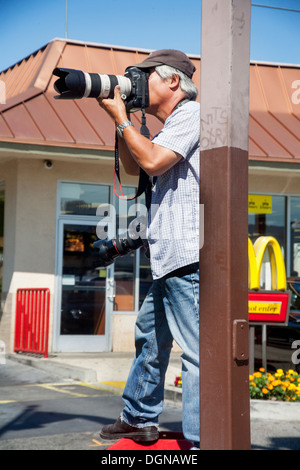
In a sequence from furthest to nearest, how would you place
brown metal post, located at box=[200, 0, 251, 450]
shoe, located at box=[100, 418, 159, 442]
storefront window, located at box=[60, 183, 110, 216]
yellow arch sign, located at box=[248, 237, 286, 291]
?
storefront window, located at box=[60, 183, 110, 216]
yellow arch sign, located at box=[248, 237, 286, 291]
shoe, located at box=[100, 418, 159, 442]
brown metal post, located at box=[200, 0, 251, 450]

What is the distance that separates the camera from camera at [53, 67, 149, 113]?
2779 millimetres

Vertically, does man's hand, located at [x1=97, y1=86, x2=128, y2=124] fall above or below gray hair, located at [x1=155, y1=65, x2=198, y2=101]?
below

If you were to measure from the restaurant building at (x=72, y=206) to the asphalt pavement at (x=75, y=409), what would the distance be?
6.02 feet

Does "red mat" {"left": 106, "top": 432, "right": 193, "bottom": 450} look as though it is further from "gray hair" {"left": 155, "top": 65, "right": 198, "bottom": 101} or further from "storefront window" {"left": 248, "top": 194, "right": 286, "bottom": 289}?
"storefront window" {"left": 248, "top": 194, "right": 286, "bottom": 289}

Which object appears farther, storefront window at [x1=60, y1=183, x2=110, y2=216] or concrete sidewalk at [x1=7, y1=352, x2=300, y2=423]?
storefront window at [x1=60, y1=183, x2=110, y2=216]

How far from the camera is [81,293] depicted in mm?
11852

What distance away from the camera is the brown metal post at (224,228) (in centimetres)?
212

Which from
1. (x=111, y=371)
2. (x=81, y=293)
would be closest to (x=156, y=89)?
(x=111, y=371)

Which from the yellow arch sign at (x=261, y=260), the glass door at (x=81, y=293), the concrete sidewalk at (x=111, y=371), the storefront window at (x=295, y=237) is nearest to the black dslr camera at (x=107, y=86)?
the concrete sidewalk at (x=111, y=371)

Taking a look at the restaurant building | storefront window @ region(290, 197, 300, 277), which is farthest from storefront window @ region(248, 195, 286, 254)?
the restaurant building

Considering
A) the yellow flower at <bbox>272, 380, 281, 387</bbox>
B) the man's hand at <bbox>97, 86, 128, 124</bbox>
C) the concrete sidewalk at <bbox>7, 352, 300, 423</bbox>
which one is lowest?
the concrete sidewalk at <bbox>7, 352, 300, 423</bbox>

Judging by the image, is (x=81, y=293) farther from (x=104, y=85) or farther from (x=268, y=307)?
(x=104, y=85)

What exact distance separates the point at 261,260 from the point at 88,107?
18.2ft

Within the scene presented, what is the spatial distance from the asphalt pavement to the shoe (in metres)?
2.09
